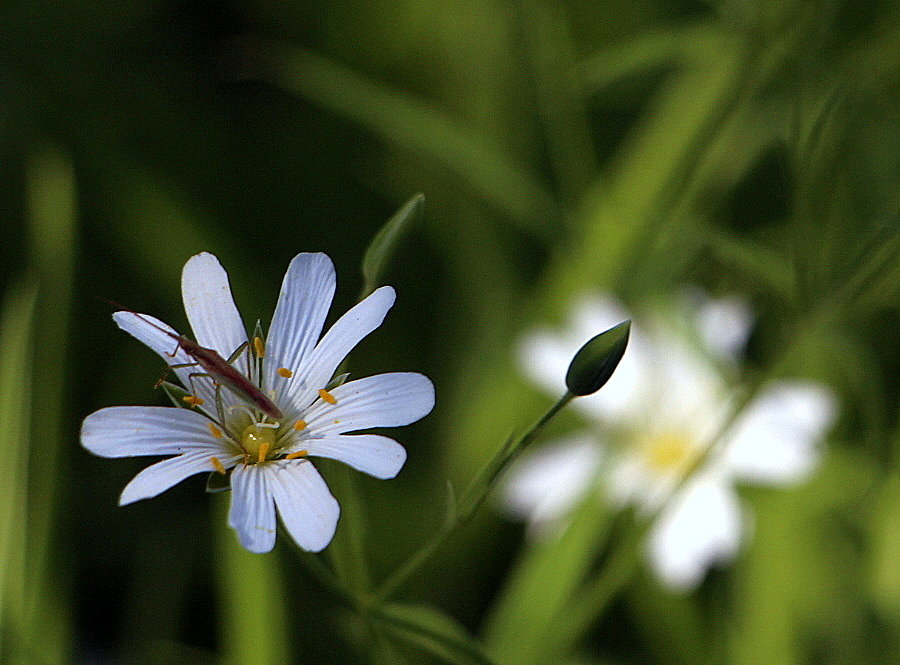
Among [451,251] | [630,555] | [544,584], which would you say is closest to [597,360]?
[630,555]

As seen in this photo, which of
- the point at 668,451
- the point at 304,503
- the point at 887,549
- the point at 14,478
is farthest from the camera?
the point at 668,451

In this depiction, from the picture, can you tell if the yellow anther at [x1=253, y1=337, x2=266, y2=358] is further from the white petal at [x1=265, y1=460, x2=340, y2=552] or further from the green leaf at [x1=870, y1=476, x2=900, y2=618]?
the green leaf at [x1=870, y1=476, x2=900, y2=618]

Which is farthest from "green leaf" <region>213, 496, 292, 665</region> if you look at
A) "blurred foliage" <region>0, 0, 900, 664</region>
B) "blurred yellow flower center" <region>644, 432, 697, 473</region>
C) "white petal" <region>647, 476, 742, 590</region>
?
"blurred yellow flower center" <region>644, 432, 697, 473</region>

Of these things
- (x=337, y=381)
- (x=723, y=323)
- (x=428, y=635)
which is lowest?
Answer: (x=428, y=635)

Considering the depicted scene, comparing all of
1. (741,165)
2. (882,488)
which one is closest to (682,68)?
(741,165)

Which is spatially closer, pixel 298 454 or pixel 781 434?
pixel 298 454

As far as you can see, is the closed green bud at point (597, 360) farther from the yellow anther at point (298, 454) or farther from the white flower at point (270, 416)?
the yellow anther at point (298, 454)

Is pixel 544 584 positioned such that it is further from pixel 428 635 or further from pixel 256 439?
pixel 256 439
